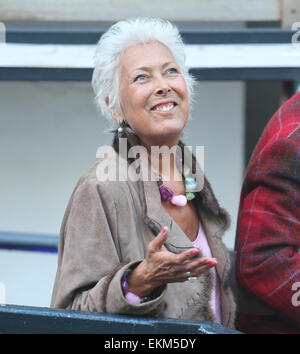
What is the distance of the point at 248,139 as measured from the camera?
4309 mm

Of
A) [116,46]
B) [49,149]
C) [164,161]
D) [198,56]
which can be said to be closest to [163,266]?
[164,161]

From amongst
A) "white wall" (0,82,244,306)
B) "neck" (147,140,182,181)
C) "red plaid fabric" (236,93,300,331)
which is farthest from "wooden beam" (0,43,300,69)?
"red plaid fabric" (236,93,300,331)

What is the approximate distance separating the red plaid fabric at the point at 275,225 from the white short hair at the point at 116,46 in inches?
18.6

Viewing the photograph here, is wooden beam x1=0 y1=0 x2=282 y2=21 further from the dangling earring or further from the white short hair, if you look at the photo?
the dangling earring

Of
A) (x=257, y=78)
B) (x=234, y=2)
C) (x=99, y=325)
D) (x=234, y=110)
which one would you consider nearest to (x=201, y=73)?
(x=257, y=78)

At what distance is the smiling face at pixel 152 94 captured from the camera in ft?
6.30

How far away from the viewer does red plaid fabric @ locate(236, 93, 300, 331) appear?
5.95 feet

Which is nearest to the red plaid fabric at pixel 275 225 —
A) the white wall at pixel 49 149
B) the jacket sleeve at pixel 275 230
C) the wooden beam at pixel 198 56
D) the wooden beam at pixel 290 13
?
the jacket sleeve at pixel 275 230

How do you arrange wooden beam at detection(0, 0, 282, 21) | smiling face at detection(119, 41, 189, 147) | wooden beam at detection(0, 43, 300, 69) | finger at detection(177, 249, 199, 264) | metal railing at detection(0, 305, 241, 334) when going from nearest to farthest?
finger at detection(177, 249, 199, 264), metal railing at detection(0, 305, 241, 334), smiling face at detection(119, 41, 189, 147), wooden beam at detection(0, 43, 300, 69), wooden beam at detection(0, 0, 282, 21)

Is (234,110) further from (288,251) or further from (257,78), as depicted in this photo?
(288,251)

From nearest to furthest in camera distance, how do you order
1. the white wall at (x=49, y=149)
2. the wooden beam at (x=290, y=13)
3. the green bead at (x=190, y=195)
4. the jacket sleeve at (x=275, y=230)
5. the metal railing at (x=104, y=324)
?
the metal railing at (x=104, y=324), the jacket sleeve at (x=275, y=230), the green bead at (x=190, y=195), the wooden beam at (x=290, y=13), the white wall at (x=49, y=149)

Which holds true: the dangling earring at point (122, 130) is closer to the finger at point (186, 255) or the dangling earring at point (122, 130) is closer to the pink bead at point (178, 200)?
the pink bead at point (178, 200)

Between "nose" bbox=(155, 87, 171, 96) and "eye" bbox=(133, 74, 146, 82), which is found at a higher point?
"eye" bbox=(133, 74, 146, 82)
